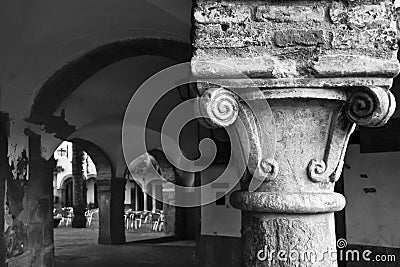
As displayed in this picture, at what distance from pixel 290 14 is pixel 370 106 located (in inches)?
18.5

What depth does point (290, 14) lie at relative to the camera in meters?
1.98

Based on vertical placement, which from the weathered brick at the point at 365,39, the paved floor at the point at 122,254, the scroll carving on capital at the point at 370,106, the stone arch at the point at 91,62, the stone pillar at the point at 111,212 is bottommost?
the paved floor at the point at 122,254

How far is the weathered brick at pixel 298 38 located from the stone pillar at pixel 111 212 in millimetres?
9295

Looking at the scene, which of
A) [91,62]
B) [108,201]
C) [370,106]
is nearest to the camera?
[370,106]

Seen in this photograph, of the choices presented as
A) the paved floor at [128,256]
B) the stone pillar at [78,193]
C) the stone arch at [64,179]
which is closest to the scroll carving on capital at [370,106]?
the paved floor at [128,256]

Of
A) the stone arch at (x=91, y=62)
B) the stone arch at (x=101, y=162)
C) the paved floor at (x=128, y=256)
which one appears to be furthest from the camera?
the stone arch at (x=101, y=162)

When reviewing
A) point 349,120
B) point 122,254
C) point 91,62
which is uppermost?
point 91,62

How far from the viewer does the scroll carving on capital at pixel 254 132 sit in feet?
6.45

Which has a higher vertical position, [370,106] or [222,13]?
[222,13]

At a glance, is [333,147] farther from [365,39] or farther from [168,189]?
[168,189]

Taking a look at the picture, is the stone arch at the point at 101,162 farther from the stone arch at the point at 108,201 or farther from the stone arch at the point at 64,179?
the stone arch at the point at 64,179

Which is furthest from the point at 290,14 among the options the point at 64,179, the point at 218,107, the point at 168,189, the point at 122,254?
the point at 64,179

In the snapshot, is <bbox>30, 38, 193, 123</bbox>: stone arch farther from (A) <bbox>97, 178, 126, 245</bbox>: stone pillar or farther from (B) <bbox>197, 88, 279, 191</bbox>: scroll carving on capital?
(A) <bbox>97, 178, 126, 245</bbox>: stone pillar

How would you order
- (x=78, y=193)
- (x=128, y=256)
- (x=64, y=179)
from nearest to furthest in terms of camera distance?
1. (x=128, y=256)
2. (x=78, y=193)
3. (x=64, y=179)
